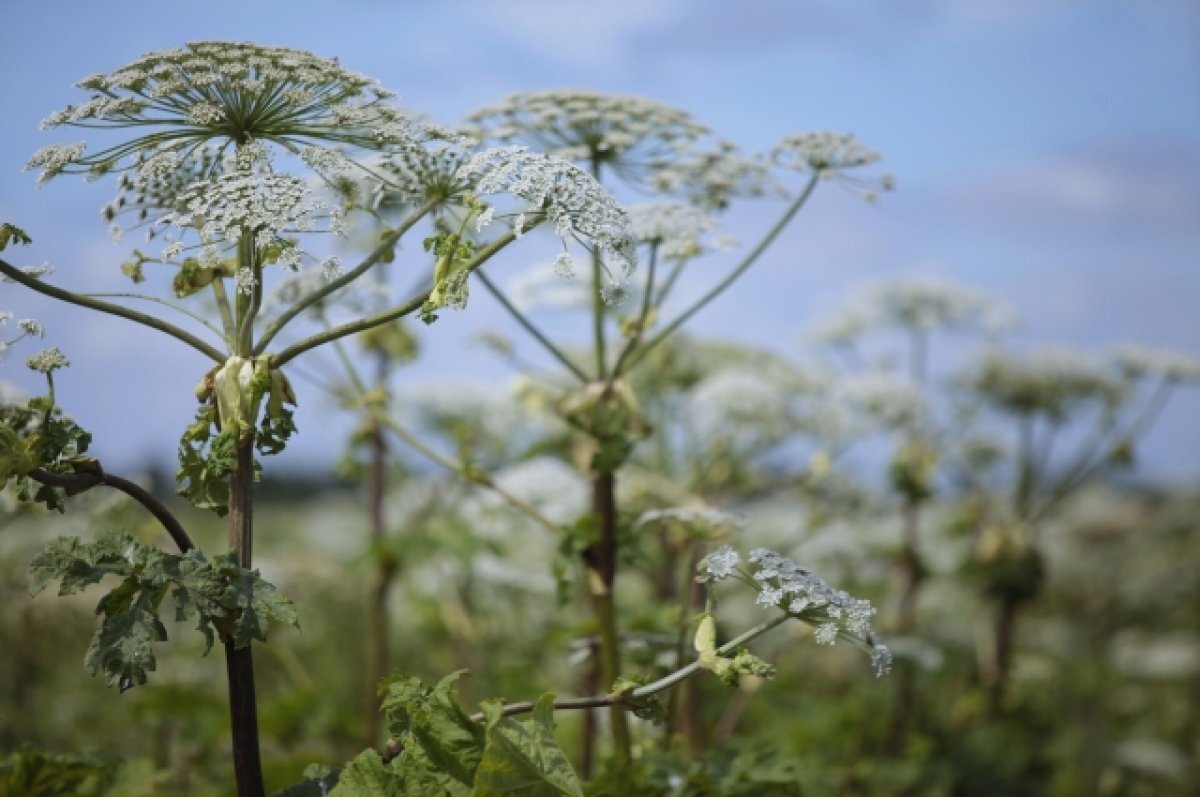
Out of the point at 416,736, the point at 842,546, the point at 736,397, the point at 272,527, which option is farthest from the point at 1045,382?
the point at 272,527

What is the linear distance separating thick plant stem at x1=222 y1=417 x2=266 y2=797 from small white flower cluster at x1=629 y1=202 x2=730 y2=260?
4.10 feet

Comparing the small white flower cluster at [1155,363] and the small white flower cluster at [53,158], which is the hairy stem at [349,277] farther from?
the small white flower cluster at [1155,363]

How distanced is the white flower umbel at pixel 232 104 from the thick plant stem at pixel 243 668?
0.58m

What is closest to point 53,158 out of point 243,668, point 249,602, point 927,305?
point 249,602

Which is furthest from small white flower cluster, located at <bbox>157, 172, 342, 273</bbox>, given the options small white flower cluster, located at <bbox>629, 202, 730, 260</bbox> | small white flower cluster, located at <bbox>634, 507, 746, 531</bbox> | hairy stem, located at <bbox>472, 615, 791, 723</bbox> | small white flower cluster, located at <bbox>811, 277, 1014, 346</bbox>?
small white flower cluster, located at <bbox>811, 277, 1014, 346</bbox>

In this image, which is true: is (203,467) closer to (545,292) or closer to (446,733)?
(446,733)

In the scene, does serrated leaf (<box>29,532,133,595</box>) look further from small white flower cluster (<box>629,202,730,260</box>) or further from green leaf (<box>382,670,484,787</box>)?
small white flower cluster (<box>629,202,730,260</box>)

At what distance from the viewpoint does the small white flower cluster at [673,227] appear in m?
3.08

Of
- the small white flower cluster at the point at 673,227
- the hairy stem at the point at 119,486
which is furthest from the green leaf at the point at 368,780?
the small white flower cluster at the point at 673,227

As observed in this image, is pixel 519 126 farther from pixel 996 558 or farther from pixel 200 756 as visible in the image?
pixel 996 558

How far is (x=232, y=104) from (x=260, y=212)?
12.3 inches

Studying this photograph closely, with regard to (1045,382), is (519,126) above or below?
above

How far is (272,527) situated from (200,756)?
24.3ft

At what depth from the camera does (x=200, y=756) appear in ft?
15.5
